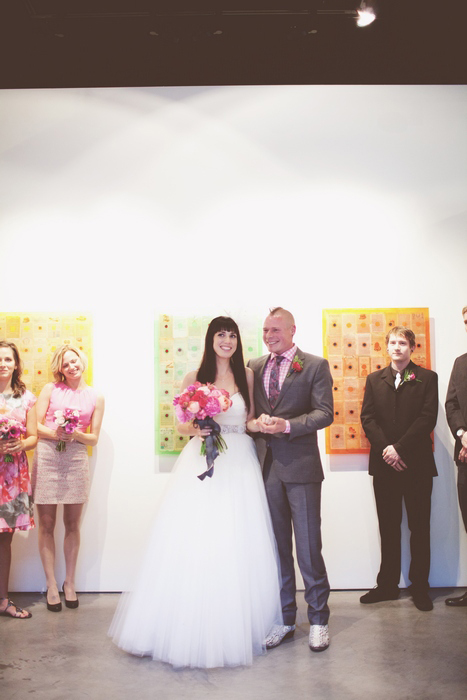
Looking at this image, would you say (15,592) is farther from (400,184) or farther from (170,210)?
(400,184)

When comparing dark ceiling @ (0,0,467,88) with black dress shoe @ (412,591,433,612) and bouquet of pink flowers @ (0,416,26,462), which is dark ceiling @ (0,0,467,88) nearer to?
bouquet of pink flowers @ (0,416,26,462)

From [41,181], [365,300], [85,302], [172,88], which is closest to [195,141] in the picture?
[172,88]

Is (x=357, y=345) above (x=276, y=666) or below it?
above

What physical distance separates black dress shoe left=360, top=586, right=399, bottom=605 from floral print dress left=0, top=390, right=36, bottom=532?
2.76 metres

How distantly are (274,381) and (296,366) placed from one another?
21 cm

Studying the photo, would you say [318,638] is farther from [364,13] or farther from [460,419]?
[364,13]

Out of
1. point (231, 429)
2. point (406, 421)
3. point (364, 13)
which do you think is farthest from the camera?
point (406, 421)

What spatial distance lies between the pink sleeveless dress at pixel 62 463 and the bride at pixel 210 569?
1194mm

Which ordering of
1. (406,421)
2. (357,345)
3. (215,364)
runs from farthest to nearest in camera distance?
1. (357,345)
2. (406,421)
3. (215,364)

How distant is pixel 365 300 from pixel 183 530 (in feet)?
8.77

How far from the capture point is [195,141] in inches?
206

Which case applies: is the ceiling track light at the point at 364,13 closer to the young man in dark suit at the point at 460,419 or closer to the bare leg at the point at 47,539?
the young man in dark suit at the point at 460,419

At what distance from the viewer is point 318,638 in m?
3.71

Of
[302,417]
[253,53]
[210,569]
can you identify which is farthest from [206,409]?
[253,53]
